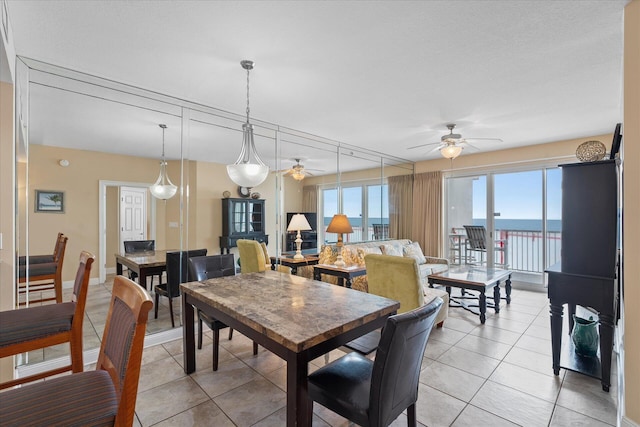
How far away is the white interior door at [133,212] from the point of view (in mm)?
3303

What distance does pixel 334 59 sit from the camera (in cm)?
236

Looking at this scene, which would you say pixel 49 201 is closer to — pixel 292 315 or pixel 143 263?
pixel 143 263

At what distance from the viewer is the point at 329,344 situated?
1.45 m

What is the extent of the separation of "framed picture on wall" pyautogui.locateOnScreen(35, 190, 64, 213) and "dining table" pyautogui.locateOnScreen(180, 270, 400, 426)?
160 centimetres

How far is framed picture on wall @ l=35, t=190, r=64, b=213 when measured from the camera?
8.57 ft

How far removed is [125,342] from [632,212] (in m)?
2.56

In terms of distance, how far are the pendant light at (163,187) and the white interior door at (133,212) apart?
0.37ft

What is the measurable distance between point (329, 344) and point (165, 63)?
8.14 ft

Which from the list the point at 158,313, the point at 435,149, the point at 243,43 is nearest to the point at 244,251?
the point at 158,313

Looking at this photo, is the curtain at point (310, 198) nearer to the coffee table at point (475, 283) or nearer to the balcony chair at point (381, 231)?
the balcony chair at point (381, 231)

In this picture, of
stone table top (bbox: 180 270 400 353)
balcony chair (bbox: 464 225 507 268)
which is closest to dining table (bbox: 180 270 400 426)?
stone table top (bbox: 180 270 400 353)

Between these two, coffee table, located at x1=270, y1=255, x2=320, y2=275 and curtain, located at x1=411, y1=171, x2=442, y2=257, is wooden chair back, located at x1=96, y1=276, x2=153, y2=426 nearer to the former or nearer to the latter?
coffee table, located at x1=270, y1=255, x2=320, y2=275

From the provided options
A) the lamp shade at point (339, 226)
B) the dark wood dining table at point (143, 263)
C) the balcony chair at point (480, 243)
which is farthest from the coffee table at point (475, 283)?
the dark wood dining table at point (143, 263)

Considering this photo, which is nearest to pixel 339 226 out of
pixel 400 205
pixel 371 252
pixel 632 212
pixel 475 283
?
pixel 371 252
